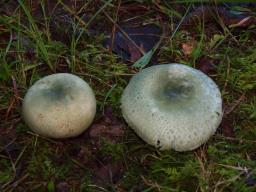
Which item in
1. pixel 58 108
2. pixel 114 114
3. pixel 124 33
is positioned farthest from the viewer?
pixel 124 33

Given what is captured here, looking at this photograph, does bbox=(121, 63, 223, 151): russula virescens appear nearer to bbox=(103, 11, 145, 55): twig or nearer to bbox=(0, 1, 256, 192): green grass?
bbox=(0, 1, 256, 192): green grass

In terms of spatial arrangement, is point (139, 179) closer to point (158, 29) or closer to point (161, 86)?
point (161, 86)

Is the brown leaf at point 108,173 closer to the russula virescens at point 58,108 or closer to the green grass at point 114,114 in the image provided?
the green grass at point 114,114

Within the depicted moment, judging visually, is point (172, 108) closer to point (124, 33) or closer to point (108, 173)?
point (108, 173)

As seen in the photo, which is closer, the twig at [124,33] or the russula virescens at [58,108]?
the russula virescens at [58,108]

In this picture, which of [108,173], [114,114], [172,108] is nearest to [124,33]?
[114,114]

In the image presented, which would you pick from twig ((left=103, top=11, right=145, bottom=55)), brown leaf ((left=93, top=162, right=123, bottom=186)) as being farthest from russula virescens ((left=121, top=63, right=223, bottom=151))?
twig ((left=103, top=11, right=145, bottom=55))

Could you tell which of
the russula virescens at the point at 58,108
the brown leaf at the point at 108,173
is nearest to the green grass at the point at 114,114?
the brown leaf at the point at 108,173

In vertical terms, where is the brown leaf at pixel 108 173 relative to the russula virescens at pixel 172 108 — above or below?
below
